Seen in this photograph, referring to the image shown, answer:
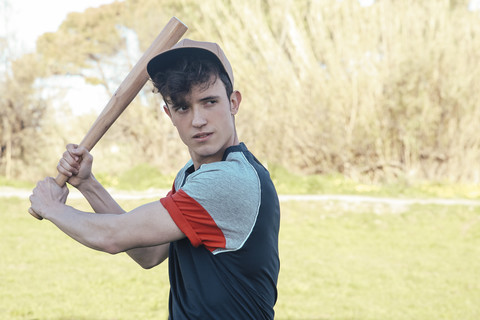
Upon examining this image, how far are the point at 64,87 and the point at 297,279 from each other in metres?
13.9

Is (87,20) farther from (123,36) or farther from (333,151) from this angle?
(333,151)

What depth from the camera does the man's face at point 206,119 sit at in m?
1.70

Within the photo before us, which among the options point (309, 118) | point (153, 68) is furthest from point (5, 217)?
point (153, 68)

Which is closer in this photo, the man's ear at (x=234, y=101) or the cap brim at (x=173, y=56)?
the cap brim at (x=173, y=56)

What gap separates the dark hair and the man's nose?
0.06 metres

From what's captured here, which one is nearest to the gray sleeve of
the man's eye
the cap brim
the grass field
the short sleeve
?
the short sleeve

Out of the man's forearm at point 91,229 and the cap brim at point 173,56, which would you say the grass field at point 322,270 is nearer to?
the man's forearm at point 91,229

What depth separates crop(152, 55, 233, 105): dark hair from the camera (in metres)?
1.67

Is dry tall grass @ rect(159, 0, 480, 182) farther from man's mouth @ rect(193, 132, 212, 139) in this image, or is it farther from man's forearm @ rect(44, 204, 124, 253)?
man's forearm @ rect(44, 204, 124, 253)

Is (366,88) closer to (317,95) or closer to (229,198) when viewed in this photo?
(317,95)

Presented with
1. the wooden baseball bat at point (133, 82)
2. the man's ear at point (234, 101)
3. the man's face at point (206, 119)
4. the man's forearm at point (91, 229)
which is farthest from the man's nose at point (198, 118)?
the wooden baseball bat at point (133, 82)

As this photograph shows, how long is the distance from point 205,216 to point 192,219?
4cm

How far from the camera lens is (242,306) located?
1.61 m

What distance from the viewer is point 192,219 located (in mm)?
1533
